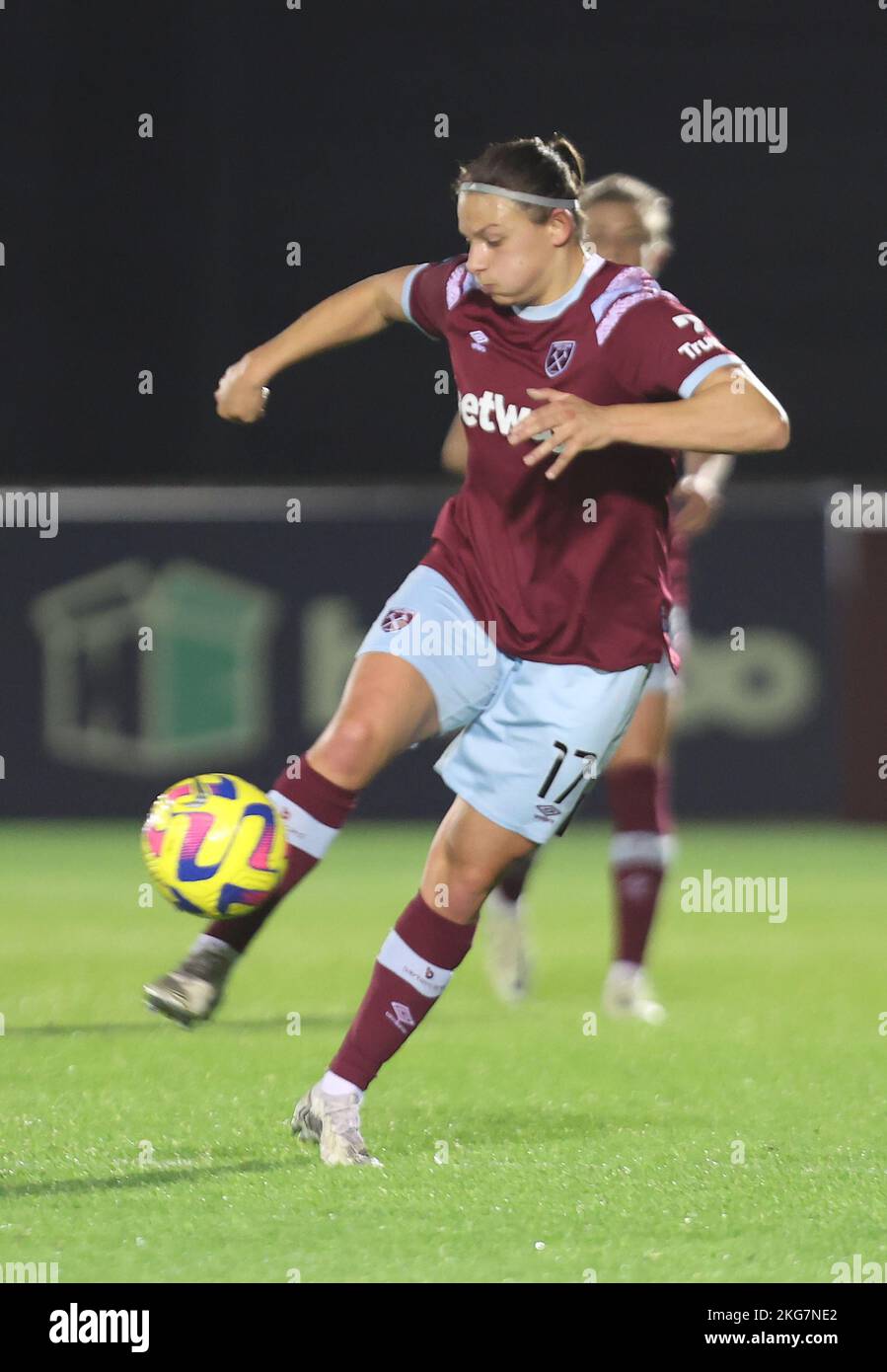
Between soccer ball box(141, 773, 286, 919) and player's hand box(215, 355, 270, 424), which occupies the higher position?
player's hand box(215, 355, 270, 424)

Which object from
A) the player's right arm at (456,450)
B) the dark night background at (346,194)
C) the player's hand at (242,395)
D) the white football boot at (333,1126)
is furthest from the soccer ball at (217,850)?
the dark night background at (346,194)

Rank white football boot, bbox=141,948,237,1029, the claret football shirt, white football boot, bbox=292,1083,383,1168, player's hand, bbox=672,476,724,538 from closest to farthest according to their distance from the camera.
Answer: white football boot, bbox=292,1083,383,1168 < the claret football shirt < white football boot, bbox=141,948,237,1029 < player's hand, bbox=672,476,724,538

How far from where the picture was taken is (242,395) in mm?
4750

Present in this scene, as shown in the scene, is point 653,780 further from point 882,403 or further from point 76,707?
point 882,403

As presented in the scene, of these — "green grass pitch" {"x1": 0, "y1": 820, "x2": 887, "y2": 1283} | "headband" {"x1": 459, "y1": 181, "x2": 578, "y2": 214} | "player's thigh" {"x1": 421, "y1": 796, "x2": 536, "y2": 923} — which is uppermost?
"headband" {"x1": 459, "y1": 181, "x2": 578, "y2": 214}

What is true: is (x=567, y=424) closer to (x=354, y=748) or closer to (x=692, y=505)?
(x=354, y=748)

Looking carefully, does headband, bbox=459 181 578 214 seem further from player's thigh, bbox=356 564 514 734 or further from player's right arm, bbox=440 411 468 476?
player's right arm, bbox=440 411 468 476

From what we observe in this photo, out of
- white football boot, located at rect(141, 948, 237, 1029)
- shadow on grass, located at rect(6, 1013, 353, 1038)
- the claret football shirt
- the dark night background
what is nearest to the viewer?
A: the claret football shirt

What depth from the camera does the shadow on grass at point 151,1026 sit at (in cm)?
594

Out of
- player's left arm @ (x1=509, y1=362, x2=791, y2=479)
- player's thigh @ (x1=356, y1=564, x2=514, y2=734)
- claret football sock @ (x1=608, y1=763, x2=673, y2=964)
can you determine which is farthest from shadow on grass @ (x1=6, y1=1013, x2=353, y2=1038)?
player's left arm @ (x1=509, y1=362, x2=791, y2=479)

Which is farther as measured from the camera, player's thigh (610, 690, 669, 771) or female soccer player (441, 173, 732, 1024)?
player's thigh (610, 690, 669, 771)

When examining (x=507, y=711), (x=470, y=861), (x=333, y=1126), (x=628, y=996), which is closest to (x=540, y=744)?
(x=507, y=711)

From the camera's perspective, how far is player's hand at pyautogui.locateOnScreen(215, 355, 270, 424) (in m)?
4.75

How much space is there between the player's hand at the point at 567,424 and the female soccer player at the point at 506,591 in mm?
124
